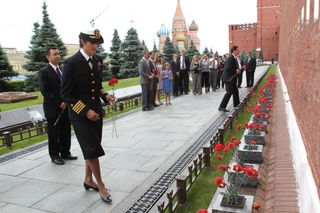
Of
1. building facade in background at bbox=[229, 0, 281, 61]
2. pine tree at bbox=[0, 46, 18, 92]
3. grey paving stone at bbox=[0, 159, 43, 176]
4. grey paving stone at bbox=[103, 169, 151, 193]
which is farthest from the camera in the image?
building facade in background at bbox=[229, 0, 281, 61]

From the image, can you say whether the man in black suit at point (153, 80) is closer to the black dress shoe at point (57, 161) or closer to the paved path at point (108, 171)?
the paved path at point (108, 171)

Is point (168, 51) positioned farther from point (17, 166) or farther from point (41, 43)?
point (17, 166)

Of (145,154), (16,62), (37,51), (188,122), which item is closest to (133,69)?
(37,51)

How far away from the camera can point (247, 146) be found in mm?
5020

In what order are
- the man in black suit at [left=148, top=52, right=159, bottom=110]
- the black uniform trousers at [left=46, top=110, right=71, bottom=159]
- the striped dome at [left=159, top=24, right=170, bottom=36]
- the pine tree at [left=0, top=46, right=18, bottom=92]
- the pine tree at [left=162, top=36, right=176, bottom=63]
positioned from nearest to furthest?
the black uniform trousers at [left=46, top=110, right=71, bottom=159] < the man in black suit at [left=148, top=52, right=159, bottom=110] < the pine tree at [left=0, top=46, right=18, bottom=92] < the pine tree at [left=162, top=36, right=176, bottom=63] < the striped dome at [left=159, top=24, right=170, bottom=36]

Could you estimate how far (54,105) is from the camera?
521cm

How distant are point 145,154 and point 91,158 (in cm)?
208

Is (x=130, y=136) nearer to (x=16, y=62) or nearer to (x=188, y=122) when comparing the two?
(x=188, y=122)

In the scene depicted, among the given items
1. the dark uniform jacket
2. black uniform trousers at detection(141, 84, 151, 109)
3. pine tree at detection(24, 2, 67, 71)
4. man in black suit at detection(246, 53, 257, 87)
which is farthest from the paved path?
pine tree at detection(24, 2, 67, 71)

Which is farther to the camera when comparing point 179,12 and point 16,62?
point 179,12

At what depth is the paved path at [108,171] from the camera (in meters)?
3.86

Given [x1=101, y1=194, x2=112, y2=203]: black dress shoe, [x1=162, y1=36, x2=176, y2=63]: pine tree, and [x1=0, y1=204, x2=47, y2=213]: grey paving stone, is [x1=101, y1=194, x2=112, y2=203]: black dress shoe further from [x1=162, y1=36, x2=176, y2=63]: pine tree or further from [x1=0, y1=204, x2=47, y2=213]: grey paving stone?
[x1=162, y1=36, x2=176, y2=63]: pine tree

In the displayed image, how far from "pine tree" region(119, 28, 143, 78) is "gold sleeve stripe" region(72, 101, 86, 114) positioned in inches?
1079

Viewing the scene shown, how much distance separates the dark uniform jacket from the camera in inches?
145
